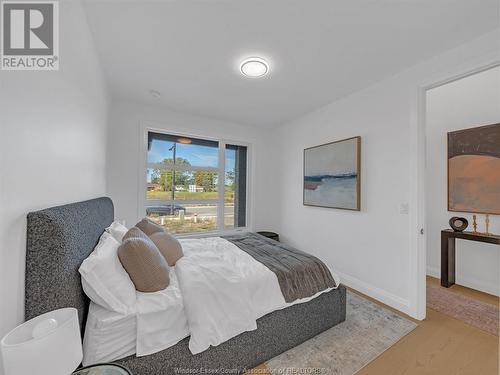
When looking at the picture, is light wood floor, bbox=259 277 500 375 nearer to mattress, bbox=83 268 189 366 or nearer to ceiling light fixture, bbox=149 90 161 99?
mattress, bbox=83 268 189 366

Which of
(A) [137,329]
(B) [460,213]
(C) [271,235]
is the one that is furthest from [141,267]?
(B) [460,213]

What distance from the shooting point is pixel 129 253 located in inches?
52.7

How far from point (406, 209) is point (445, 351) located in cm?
120

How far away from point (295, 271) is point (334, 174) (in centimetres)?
169

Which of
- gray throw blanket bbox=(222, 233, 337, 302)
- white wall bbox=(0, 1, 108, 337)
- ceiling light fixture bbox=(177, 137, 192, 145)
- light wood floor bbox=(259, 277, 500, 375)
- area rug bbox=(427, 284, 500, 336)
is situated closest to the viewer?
white wall bbox=(0, 1, 108, 337)

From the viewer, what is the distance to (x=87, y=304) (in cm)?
127

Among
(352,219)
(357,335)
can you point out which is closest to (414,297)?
(357,335)

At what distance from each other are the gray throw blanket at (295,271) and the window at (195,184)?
1.71 meters

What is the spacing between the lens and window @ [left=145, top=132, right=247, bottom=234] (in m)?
3.41

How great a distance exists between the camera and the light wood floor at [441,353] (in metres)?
1.50

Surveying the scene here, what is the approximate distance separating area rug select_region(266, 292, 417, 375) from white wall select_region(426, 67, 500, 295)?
58.0 inches

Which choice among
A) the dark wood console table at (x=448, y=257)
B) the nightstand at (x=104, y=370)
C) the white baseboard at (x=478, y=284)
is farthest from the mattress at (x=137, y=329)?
the white baseboard at (x=478, y=284)
